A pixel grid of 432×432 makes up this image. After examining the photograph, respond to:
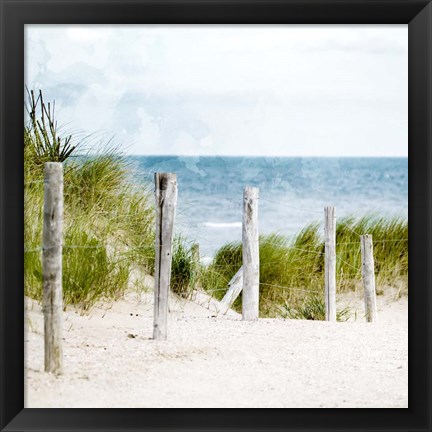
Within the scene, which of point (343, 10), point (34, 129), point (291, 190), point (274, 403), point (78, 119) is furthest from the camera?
point (291, 190)

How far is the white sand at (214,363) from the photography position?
339 cm

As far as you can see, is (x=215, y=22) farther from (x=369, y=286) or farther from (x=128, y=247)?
(x=369, y=286)

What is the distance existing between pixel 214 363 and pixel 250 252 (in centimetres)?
116

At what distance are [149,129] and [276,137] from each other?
312cm

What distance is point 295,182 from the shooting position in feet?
59.0

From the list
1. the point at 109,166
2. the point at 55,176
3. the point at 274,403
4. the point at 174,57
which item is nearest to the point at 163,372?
the point at 274,403

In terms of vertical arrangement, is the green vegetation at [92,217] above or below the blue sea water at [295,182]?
below

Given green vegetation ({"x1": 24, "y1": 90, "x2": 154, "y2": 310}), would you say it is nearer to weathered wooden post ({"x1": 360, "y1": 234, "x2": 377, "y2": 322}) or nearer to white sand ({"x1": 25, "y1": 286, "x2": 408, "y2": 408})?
white sand ({"x1": 25, "y1": 286, "x2": 408, "y2": 408})

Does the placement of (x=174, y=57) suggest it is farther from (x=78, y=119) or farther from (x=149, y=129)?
(x=78, y=119)

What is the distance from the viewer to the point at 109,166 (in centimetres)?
568

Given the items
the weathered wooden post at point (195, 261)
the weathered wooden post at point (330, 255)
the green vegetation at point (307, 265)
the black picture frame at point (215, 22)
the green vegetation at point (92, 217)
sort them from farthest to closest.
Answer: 1. the green vegetation at point (307, 265)
2. the weathered wooden post at point (195, 261)
3. the weathered wooden post at point (330, 255)
4. the green vegetation at point (92, 217)
5. the black picture frame at point (215, 22)

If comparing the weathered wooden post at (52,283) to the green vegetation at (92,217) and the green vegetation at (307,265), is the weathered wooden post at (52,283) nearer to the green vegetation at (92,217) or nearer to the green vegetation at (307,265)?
the green vegetation at (92,217)

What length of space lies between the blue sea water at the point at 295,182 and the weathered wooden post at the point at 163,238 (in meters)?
9.56

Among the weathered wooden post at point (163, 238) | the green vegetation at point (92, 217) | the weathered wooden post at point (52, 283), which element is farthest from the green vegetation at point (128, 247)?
the weathered wooden post at point (52, 283)
